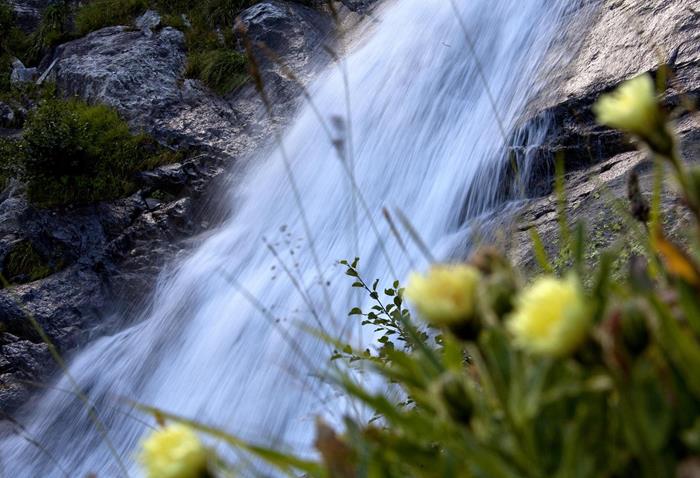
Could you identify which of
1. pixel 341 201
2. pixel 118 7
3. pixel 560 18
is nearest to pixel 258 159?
pixel 341 201

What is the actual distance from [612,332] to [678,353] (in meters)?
0.09

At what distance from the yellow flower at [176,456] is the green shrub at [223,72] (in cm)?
677

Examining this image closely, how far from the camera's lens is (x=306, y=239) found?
4.68 metres

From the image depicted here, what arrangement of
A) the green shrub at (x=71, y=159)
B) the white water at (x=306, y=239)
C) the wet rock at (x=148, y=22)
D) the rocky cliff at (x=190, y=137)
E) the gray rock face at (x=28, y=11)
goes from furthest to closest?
the gray rock face at (x=28, y=11) → the wet rock at (x=148, y=22) → the green shrub at (x=71, y=159) → the white water at (x=306, y=239) → the rocky cliff at (x=190, y=137)

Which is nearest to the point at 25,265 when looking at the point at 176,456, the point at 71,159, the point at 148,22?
the point at 71,159

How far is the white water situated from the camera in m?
3.76

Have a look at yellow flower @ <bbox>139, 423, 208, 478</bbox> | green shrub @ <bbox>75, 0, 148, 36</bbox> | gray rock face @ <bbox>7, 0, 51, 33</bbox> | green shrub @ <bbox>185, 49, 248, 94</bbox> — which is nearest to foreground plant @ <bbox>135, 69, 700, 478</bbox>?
yellow flower @ <bbox>139, 423, 208, 478</bbox>

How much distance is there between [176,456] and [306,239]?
4134 millimetres

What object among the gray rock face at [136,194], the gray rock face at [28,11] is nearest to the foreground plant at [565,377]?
the gray rock face at [136,194]

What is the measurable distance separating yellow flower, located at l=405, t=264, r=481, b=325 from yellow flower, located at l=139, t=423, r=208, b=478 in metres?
0.19

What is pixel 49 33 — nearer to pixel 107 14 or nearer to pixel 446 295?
pixel 107 14

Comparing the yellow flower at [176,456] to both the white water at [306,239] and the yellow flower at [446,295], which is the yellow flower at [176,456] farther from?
the white water at [306,239]

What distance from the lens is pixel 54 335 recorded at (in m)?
5.45

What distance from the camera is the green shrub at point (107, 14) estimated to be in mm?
8250
